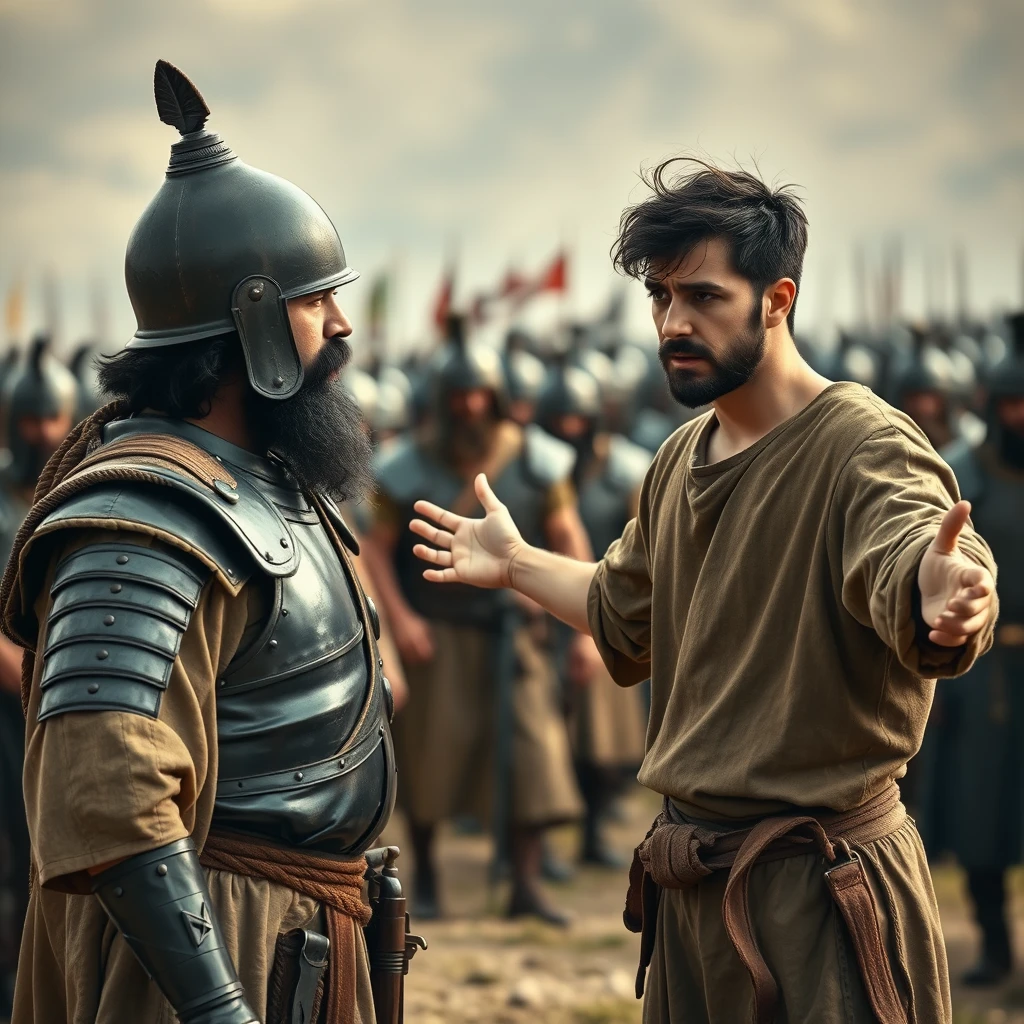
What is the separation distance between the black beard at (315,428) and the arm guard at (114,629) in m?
0.50

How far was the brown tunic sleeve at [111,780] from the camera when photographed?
2600 mm

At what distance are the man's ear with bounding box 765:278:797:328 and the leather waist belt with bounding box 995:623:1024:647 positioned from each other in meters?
3.80

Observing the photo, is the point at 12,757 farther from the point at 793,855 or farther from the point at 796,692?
the point at 796,692

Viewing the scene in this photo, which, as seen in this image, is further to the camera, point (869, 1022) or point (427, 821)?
point (427, 821)

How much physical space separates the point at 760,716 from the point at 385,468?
16.0 ft

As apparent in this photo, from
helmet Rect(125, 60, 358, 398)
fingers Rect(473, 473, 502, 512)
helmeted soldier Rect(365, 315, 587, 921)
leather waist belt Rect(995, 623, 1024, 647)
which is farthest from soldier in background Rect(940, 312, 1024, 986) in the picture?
helmet Rect(125, 60, 358, 398)

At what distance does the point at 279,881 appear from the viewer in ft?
9.55

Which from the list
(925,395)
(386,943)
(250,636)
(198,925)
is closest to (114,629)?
(250,636)

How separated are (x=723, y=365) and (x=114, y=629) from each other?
1.23 metres

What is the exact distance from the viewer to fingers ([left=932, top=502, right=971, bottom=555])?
8.12 feet

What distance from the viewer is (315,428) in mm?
3195

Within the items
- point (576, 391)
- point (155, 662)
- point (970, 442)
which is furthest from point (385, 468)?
point (155, 662)

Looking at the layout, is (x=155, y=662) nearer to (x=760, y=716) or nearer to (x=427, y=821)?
(x=760, y=716)

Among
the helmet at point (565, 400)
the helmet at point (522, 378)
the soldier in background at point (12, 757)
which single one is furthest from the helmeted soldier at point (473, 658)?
the helmet at point (522, 378)
